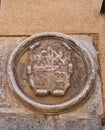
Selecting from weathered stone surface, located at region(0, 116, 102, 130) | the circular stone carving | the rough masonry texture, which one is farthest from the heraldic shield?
weathered stone surface, located at region(0, 116, 102, 130)

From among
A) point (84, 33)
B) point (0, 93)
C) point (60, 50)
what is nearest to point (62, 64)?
point (60, 50)

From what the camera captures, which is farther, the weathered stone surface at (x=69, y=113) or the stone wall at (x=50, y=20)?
the stone wall at (x=50, y=20)

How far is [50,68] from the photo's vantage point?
2.92 metres

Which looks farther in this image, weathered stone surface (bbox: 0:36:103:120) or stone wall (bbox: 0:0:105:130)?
stone wall (bbox: 0:0:105:130)

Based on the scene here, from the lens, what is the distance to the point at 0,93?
2.88 m

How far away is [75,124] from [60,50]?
2.27 ft

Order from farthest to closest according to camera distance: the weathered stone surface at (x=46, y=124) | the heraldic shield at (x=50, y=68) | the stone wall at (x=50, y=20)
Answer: the stone wall at (x=50, y=20), the heraldic shield at (x=50, y=68), the weathered stone surface at (x=46, y=124)

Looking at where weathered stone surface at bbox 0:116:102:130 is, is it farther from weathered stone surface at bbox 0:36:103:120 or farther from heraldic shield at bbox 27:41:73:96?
heraldic shield at bbox 27:41:73:96

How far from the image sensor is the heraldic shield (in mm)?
2855

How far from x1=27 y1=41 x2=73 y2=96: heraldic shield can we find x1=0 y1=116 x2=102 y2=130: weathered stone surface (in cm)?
24

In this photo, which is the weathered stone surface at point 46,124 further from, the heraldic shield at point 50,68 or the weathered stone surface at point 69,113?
the heraldic shield at point 50,68

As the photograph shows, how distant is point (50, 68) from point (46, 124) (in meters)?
0.50

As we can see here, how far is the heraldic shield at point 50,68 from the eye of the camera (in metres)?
2.86

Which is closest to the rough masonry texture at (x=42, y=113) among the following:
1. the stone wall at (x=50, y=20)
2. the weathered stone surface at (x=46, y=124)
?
the weathered stone surface at (x=46, y=124)
